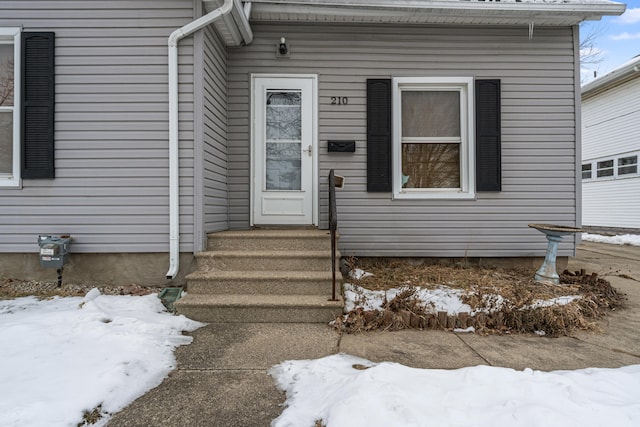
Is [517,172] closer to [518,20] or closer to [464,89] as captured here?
[464,89]

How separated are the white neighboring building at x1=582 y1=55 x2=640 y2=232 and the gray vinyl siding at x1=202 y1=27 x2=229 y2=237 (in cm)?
1026

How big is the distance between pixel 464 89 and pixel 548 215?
200cm

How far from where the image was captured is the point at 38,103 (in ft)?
11.3

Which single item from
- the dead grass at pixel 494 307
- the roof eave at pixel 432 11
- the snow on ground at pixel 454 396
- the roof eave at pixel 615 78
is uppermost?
the roof eave at pixel 615 78

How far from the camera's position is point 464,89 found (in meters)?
4.40

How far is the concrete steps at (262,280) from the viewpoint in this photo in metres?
2.92

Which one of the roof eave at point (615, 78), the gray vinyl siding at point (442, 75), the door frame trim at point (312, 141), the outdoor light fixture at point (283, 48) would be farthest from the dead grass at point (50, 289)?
the roof eave at point (615, 78)

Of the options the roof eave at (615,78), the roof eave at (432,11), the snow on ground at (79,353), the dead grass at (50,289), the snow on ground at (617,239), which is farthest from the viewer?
the roof eave at (615,78)

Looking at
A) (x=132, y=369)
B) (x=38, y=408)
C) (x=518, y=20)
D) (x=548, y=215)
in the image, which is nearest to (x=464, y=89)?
(x=518, y=20)

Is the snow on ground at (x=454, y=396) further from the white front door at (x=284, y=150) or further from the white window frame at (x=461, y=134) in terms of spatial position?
the white window frame at (x=461, y=134)

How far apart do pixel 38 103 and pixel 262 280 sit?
2.99 metres

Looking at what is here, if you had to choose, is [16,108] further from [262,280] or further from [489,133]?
[489,133]

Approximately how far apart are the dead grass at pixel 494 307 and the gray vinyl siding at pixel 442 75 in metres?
0.77

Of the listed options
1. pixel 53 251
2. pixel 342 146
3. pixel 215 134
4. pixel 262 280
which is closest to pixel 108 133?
pixel 215 134
